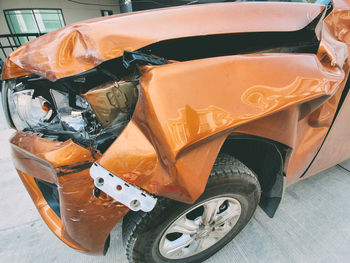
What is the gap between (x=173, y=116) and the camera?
69 cm

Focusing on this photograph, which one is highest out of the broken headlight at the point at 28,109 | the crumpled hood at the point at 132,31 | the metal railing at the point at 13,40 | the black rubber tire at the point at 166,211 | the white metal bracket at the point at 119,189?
the crumpled hood at the point at 132,31

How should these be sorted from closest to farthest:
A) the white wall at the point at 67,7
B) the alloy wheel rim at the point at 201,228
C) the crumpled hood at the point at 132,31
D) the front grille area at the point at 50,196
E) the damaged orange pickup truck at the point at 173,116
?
the damaged orange pickup truck at the point at 173,116
the crumpled hood at the point at 132,31
the alloy wheel rim at the point at 201,228
the front grille area at the point at 50,196
the white wall at the point at 67,7

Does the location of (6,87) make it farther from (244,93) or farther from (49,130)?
(244,93)

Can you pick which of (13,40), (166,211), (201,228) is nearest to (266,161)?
(201,228)

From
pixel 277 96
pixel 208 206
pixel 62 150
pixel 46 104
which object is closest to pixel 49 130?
pixel 46 104

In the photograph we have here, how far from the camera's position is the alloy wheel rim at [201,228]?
1047 mm

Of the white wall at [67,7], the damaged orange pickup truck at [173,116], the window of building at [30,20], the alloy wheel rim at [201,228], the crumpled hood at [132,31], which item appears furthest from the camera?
the window of building at [30,20]

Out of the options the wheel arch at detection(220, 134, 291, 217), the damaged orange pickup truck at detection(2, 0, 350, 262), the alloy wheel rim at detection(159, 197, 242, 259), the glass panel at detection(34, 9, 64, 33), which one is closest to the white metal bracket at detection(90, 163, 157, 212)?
the damaged orange pickup truck at detection(2, 0, 350, 262)

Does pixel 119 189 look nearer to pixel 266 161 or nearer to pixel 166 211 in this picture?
pixel 166 211

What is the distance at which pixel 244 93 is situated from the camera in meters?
0.77

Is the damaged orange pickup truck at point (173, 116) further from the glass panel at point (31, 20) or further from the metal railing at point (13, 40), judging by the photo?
the glass panel at point (31, 20)

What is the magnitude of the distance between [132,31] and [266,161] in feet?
3.75

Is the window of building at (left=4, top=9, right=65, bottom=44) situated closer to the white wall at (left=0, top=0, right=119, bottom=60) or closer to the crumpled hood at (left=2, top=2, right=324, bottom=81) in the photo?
the white wall at (left=0, top=0, right=119, bottom=60)

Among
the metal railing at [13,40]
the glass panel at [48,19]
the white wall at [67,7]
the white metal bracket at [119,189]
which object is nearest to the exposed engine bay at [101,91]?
the white metal bracket at [119,189]
